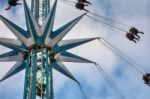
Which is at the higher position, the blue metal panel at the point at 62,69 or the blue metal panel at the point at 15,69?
the blue metal panel at the point at 62,69

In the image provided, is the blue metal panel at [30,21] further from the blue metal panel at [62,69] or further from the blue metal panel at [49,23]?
the blue metal panel at [62,69]

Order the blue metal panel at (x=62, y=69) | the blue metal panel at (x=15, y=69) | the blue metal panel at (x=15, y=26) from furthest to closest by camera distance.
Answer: the blue metal panel at (x=62, y=69) → the blue metal panel at (x=15, y=69) → the blue metal panel at (x=15, y=26)

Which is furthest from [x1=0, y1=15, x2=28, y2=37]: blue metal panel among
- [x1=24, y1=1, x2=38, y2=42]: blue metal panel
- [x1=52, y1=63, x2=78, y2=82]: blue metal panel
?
[x1=52, y1=63, x2=78, y2=82]: blue metal panel

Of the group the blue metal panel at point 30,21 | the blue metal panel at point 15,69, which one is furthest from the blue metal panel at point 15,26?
the blue metal panel at point 15,69

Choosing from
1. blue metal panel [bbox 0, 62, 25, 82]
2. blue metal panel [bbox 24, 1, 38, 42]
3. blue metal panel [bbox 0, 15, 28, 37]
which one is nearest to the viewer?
blue metal panel [bbox 0, 15, 28, 37]

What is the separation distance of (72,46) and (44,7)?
23.1 feet

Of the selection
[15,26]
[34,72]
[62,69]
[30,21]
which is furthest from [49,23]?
[34,72]

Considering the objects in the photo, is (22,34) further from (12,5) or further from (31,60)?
(12,5)

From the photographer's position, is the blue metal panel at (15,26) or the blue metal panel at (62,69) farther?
the blue metal panel at (62,69)

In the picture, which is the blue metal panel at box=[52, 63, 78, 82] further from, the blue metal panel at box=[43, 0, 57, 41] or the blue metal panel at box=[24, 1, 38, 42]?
the blue metal panel at box=[24, 1, 38, 42]

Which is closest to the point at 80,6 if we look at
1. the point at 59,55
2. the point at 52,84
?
the point at 59,55

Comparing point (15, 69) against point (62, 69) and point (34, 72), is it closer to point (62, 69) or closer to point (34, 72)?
point (34, 72)

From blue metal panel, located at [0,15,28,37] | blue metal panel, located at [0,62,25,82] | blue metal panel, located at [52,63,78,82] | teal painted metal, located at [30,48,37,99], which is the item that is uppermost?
blue metal panel, located at [0,15,28,37]

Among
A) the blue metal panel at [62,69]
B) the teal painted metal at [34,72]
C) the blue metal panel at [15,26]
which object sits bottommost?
the blue metal panel at [62,69]
